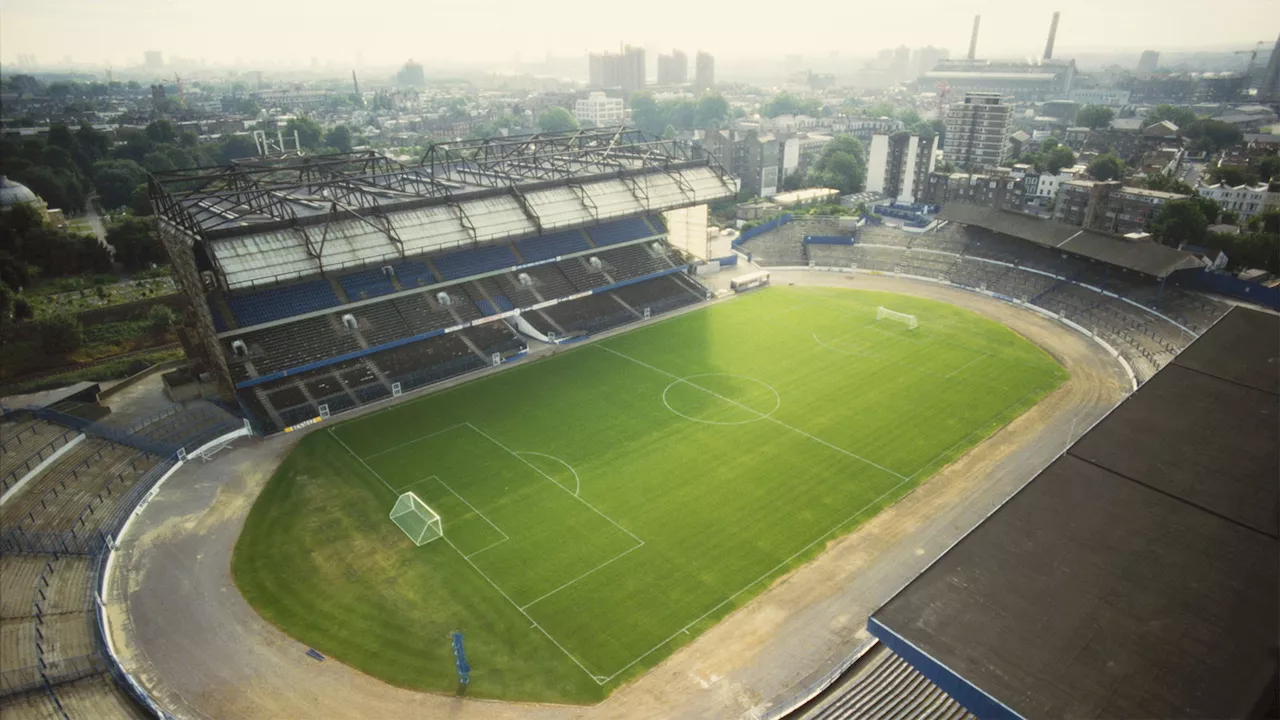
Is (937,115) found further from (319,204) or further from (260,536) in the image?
(260,536)

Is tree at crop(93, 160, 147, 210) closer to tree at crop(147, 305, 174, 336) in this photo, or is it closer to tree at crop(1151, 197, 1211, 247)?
tree at crop(147, 305, 174, 336)

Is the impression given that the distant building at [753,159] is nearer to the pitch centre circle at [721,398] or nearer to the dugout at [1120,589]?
the pitch centre circle at [721,398]

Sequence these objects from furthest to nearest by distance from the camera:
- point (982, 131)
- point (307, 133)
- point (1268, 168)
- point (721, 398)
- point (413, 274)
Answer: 1. point (307, 133)
2. point (982, 131)
3. point (1268, 168)
4. point (413, 274)
5. point (721, 398)

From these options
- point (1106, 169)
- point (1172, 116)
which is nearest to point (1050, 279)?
point (1106, 169)

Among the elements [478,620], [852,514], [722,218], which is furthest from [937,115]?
[478,620]

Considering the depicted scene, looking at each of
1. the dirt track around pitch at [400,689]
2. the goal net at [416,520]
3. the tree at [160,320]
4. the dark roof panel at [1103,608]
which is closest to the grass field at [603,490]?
the goal net at [416,520]

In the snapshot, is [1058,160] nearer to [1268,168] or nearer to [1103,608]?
[1268,168]
